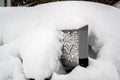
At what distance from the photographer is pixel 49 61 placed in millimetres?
3033

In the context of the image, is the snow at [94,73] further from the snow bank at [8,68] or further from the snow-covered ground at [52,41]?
the snow bank at [8,68]

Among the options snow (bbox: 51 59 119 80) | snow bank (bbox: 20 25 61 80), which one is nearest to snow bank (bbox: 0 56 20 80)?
snow bank (bbox: 20 25 61 80)

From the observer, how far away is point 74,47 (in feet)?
10.5

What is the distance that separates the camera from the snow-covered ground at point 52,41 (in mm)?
3021

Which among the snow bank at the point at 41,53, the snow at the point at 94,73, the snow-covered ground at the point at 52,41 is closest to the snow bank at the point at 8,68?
the snow-covered ground at the point at 52,41

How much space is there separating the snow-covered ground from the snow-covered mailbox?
7 centimetres

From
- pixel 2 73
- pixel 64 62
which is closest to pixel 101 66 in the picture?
pixel 64 62

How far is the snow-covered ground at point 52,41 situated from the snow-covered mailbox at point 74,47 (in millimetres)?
69

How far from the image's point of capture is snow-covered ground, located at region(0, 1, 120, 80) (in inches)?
A: 119

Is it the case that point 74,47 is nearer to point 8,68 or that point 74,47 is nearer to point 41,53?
point 41,53

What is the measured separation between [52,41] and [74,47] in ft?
0.92

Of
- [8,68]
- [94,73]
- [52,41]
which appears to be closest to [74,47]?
[52,41]

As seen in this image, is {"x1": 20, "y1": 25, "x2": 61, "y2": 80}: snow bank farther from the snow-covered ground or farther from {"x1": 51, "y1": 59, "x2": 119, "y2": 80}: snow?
{"x1": 51, "y1": 59, "x2": 119, "y2": 80}: snow

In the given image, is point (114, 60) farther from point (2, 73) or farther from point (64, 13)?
point (2, 73)
